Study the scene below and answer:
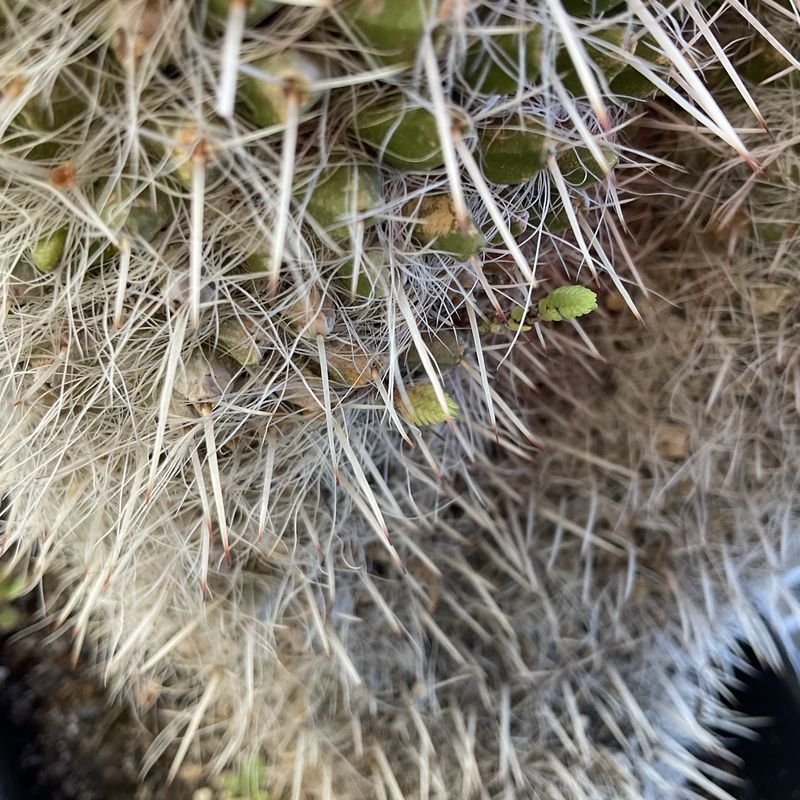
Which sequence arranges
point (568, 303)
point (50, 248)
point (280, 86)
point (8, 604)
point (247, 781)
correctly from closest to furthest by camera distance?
point (280, 86), point (50, 248), point (568, 303), point (247, 781), point (8, 604)

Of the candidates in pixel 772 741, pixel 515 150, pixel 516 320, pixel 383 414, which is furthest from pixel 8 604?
pixel 772 741

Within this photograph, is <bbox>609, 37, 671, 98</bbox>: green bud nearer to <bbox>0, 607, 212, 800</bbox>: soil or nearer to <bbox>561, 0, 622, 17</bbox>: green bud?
<bbox>561, 0, 622, 17</bbox>: green bud

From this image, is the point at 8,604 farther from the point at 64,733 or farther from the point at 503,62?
the point at 503,62

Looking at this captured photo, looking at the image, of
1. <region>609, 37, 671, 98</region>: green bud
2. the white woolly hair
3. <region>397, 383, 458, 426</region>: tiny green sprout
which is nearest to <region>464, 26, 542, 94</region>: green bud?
the white woolly hair

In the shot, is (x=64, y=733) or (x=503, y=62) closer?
(x=503, y=62)

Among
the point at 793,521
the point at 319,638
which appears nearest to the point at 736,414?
the point at 793,521
